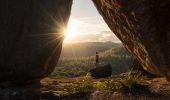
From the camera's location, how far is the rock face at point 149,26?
1008cm

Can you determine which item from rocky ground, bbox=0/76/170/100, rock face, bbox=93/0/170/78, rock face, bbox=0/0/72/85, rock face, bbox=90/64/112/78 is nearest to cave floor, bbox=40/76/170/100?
rocky ground, bbox=0/76/170/100

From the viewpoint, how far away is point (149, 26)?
10.3 m

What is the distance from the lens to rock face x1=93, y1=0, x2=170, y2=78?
10078 mm

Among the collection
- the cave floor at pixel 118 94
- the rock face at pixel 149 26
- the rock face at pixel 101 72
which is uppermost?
the rock face at pixel 101 72

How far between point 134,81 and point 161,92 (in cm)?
129

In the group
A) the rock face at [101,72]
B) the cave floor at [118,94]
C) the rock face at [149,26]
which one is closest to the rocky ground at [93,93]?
the cave floor at [118,94]

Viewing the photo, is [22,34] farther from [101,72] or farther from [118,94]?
[101,72]

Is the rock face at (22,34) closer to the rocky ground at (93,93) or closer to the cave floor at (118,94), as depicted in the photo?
the rocky ground at (93,93)

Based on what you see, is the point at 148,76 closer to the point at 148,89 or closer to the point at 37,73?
the point at 148,89

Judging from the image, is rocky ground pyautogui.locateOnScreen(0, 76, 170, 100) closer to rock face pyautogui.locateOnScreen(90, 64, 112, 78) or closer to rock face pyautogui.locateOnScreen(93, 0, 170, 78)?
rock face pyautogui.locateOnScreen(93, 0, 170, 78)

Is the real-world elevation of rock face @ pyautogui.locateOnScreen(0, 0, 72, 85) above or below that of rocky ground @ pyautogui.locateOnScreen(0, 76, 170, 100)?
above

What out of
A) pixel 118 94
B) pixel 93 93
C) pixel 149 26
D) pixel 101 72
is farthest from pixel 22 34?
pixel 101 72

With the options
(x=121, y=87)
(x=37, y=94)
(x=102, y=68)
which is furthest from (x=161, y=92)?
(x=102, y=68)

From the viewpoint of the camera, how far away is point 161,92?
1366 centimetres
